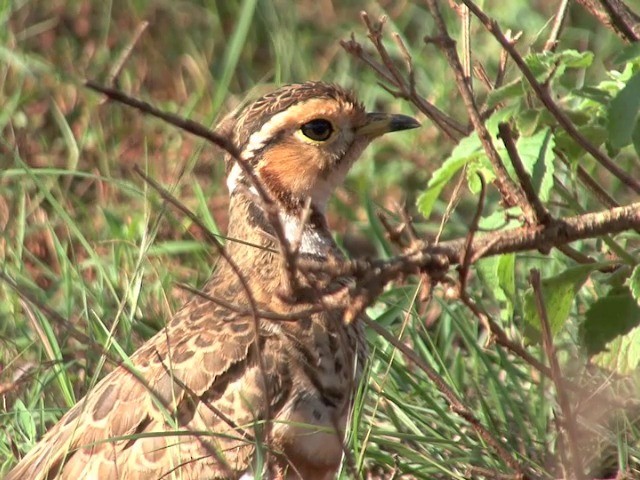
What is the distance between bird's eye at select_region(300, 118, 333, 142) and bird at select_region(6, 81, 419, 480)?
0.05 meters

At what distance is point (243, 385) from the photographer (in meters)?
4.26

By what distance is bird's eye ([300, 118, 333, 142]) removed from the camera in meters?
4.86

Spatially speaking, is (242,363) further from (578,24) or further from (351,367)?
(578,24)

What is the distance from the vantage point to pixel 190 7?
311 inches

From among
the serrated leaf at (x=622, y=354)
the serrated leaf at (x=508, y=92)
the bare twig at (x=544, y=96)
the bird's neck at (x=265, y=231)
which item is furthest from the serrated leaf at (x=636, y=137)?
the bird's neck at (x=265, y=231)

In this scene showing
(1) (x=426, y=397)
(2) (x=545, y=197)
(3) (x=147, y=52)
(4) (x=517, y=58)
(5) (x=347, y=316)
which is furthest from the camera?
(3) (x=147, y=52)

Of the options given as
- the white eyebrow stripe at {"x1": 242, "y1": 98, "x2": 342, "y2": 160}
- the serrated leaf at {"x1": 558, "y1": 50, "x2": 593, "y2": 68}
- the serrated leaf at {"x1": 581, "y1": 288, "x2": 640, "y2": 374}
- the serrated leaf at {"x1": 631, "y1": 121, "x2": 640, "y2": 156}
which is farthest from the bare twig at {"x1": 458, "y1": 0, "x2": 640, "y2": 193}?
the white eyebrow stripe at {"x1": 242, "y1": 98, "x2": 342, "y2": 160}

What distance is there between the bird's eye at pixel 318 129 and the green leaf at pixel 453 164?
871mm

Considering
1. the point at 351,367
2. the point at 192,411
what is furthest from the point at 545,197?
the point at 192,411

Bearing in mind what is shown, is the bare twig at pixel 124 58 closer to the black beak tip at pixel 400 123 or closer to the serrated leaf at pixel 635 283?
the black beak tip at pixel 400 123

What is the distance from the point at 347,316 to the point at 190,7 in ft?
16.9

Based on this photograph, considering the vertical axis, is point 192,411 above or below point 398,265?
below

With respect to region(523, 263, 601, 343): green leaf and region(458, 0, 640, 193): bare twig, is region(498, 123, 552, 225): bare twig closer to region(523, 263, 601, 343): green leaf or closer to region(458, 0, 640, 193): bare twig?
region(458, 0, 640, 193): bare twig

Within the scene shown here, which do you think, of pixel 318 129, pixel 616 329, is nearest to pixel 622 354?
pixel 616 329
